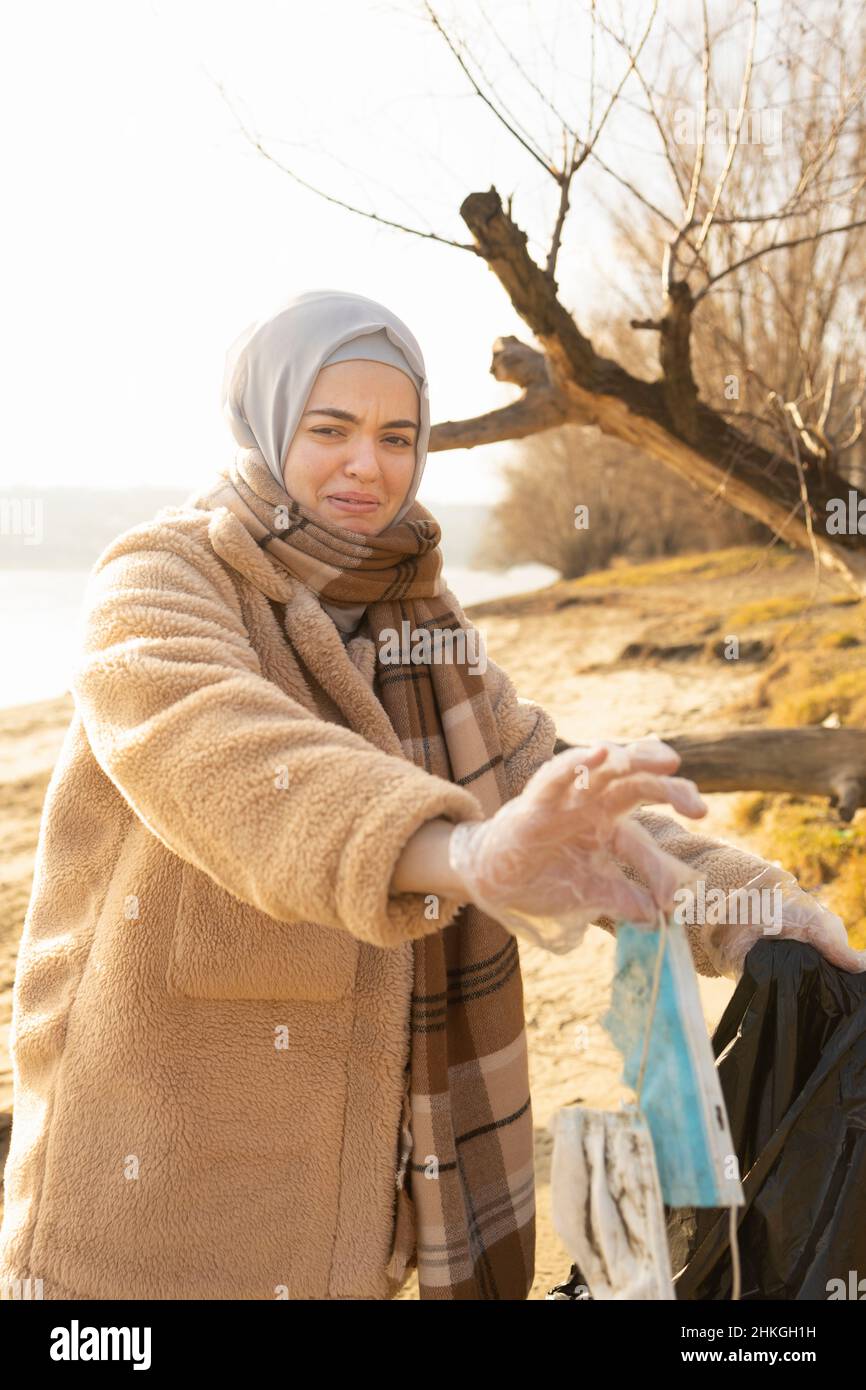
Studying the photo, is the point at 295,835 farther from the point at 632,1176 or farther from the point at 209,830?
the point at 632,1176

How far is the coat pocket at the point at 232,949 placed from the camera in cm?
158

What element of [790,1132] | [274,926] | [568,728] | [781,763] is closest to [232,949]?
[274,926]

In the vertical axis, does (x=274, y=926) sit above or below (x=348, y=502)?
below

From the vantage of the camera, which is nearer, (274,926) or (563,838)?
(563,838)

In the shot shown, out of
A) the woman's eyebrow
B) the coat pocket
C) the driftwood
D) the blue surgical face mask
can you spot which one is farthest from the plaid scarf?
the driftwood

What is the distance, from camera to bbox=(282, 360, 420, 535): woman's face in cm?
179

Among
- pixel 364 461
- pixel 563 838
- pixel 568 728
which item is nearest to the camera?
pixel 563 838

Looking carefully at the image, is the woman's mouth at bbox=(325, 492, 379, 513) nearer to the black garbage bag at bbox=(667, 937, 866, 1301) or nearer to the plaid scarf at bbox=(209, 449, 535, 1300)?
the plaid scarf at bbox=(209, 449, 535, 1300)

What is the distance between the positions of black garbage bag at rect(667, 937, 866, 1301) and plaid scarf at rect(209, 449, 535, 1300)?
1.06 feet

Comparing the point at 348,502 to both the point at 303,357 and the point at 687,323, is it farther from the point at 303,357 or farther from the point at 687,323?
the point at 687,323

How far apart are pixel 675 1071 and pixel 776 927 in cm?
68

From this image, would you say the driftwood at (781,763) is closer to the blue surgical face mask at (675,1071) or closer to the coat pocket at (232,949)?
the coat pocket at (232,949)

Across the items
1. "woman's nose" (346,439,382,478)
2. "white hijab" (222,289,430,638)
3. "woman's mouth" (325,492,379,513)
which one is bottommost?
"woman's mouth" (325,492,379,513)

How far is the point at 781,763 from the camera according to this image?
15.3 ft
